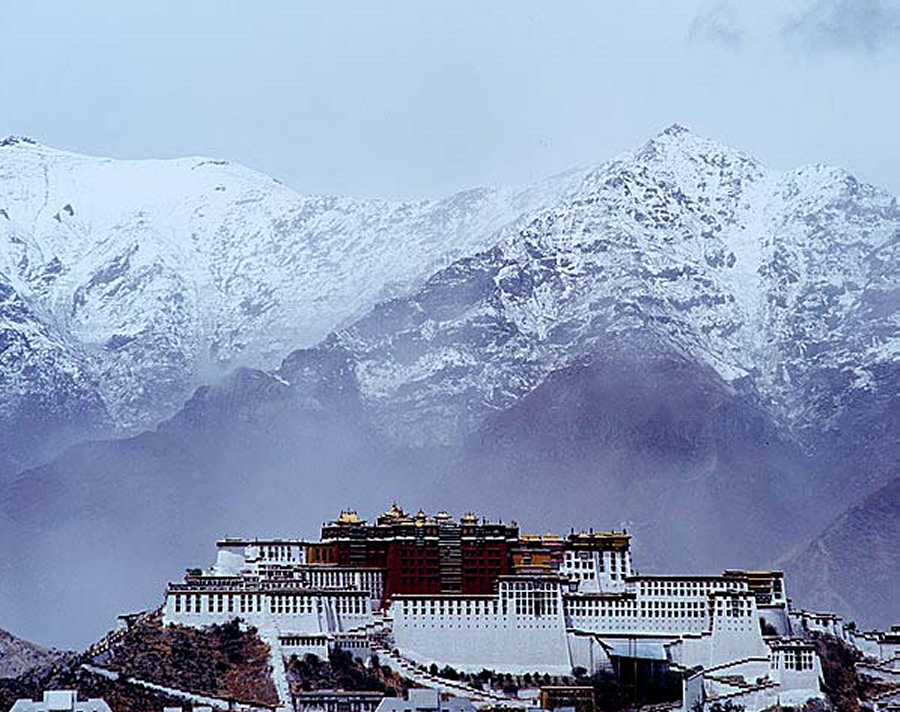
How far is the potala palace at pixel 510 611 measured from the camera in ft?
543

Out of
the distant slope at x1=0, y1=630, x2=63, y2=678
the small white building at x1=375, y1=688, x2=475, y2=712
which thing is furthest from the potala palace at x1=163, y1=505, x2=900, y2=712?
the distant slope at x1=0, y1=630, x2=63, y2=678

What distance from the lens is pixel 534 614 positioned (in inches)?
6673

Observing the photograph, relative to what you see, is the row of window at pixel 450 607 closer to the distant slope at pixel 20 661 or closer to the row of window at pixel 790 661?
the row of window at pixel 790 661

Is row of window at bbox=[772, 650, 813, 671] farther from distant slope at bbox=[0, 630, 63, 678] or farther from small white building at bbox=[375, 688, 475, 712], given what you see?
distant slope at bbox=[0, 630, 63, 678]

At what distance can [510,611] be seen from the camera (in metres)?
169

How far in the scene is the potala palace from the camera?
165625 mm

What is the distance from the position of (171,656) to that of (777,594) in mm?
41074

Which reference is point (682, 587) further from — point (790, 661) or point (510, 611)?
point (510, 611)

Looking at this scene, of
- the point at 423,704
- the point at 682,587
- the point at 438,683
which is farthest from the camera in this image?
the point at 682,587

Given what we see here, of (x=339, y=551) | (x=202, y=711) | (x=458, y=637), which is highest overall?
(x=339, y=551)

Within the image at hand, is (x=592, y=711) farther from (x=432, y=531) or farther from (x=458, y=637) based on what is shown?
(x=432, y=531)

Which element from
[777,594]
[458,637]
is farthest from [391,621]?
[777,594]

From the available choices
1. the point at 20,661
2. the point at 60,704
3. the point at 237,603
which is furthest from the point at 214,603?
the point at 20,661

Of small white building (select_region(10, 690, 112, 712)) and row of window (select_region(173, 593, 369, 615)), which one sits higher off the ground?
row of window (select_region(173, 593, 369, 615))
